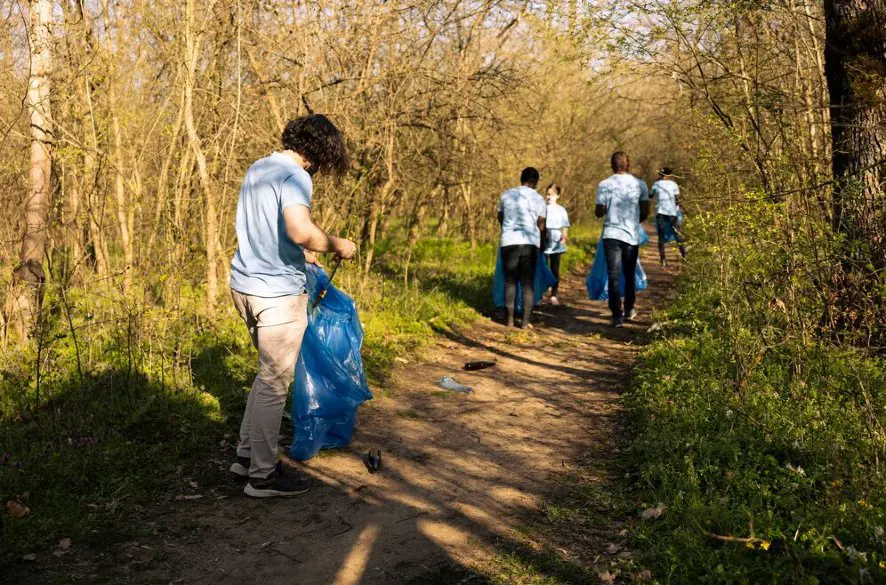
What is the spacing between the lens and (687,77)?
6.25 m

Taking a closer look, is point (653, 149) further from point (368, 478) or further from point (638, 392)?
point (368, 478)

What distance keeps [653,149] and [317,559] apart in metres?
28.5

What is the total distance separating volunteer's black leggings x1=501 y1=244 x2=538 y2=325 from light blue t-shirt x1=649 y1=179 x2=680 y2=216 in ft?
18.0

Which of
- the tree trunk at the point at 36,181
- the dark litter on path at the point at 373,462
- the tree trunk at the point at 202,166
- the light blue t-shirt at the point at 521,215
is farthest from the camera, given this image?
the light blue t-shirt at the point at 521,215

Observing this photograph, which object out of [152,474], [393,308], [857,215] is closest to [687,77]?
[857,215]

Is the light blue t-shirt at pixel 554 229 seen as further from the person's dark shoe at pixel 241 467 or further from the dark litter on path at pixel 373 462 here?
the person's dark shoe at pixel 241 467

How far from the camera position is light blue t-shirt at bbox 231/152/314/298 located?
4.08 m

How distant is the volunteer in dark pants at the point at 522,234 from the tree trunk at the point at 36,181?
15.6 ft

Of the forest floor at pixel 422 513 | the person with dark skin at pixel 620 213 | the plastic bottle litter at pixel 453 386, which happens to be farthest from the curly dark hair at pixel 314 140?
the person with dark skin at pixel 620 213

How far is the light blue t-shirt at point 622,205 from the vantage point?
29.1ft

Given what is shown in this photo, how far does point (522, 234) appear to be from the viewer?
9.09m

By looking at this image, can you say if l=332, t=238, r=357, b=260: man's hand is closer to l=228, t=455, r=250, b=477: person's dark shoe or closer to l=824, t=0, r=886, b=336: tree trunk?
l=228, t=455, r=250, b=477: person's dark shoe

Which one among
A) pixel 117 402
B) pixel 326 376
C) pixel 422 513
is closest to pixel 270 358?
pixel 326 376

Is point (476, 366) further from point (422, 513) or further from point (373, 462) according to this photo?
point (422, 513)
